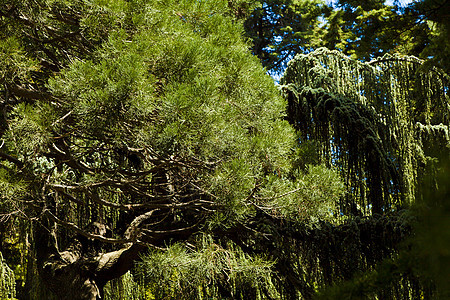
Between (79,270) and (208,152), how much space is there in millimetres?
1606

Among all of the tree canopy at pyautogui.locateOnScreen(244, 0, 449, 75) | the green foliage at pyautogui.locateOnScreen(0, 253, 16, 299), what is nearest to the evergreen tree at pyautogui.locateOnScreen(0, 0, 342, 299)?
the green foliage at pyautogui.locateOnScreen(0, 253, 16, 299)

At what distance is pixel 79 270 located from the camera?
3123mm

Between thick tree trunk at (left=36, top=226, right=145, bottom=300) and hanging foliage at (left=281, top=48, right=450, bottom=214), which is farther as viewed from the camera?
hanging foliage at (left=281, top=48, right=450, bottom=214)

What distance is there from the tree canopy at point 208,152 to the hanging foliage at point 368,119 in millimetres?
14

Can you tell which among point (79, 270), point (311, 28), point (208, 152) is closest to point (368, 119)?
point (208, 152)

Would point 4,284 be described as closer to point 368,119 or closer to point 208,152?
point 208,152

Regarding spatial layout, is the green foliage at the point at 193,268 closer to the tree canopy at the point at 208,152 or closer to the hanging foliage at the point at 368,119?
the tree canopy at the point at 208,152

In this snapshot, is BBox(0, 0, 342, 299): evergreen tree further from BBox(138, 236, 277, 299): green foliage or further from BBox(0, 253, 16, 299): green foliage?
BBox(0, 253, 16, 299): green foliage

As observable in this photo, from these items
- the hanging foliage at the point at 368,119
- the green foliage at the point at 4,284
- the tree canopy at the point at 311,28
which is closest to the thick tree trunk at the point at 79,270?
the green foliage at the point at 4,284

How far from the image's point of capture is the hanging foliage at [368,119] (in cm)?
357

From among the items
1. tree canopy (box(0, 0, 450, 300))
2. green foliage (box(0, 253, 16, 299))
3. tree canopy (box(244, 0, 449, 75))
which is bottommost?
green foliage (box(0, 253, 16, 299))

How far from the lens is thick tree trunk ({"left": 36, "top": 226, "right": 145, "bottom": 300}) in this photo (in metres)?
3.09

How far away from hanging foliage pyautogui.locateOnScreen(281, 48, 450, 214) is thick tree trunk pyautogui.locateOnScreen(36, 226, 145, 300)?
1.66 metres

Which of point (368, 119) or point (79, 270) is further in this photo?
point (368, 119)
